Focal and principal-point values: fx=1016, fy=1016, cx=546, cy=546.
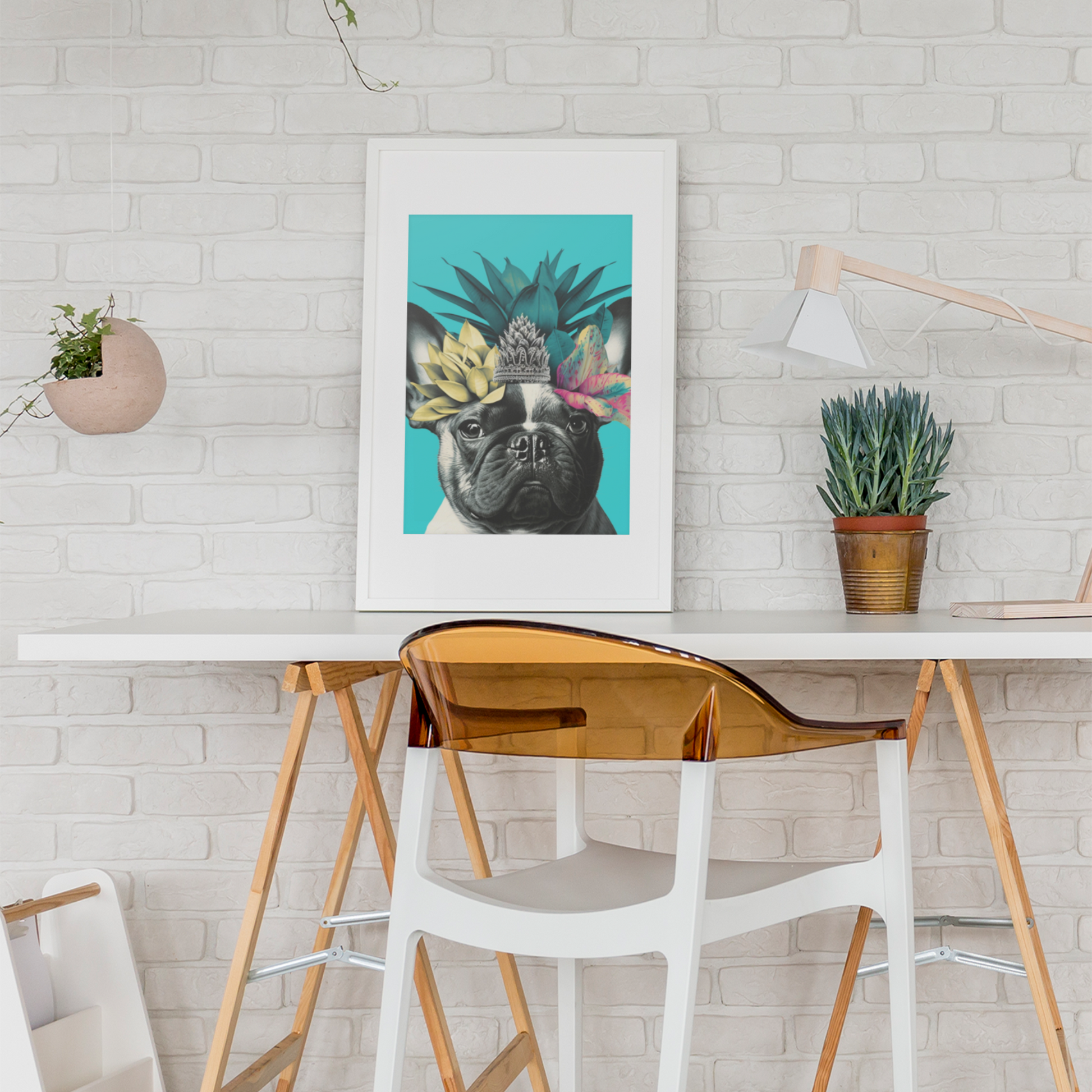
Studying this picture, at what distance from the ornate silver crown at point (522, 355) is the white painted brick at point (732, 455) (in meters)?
0.28

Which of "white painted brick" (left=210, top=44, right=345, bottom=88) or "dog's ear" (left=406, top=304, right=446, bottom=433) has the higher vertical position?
"white painted brick" (left=210, top=44, right=345, bottom=88)

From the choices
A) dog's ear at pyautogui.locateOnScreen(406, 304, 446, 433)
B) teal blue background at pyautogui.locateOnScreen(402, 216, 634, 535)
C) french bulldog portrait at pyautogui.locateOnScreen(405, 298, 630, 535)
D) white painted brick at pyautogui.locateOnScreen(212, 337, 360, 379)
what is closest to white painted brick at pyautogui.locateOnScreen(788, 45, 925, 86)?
teal blue background at pyautogui.locateOnScreen(402, 216, 634, 535)

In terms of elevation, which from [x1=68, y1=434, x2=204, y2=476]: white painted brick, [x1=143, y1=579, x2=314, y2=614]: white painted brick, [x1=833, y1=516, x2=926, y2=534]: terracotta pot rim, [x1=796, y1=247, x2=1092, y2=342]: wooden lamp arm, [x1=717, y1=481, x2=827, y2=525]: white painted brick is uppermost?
[x1=796, y1=247, x2=1092, y2=342]: wooden lamp arm

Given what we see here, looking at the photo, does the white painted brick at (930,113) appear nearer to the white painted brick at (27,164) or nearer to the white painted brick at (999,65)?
the white painted brick at (999,65)

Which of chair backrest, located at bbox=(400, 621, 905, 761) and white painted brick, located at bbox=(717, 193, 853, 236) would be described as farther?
white painted brick, located at bbox=(717, 193, 853, 236)

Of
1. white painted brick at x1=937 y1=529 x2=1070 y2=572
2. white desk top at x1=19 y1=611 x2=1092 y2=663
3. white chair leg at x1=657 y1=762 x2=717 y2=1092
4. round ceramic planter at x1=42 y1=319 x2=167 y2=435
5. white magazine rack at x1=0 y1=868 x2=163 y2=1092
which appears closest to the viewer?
white chair leg at x1=657 y1=762 x2=717 y2=1092

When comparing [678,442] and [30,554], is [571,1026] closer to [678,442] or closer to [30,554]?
[678,442]

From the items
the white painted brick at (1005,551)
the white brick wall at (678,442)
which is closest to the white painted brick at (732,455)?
the white brick wall at (678,442)

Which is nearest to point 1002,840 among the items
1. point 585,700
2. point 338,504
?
point 585,700

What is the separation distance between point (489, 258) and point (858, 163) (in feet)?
2.13

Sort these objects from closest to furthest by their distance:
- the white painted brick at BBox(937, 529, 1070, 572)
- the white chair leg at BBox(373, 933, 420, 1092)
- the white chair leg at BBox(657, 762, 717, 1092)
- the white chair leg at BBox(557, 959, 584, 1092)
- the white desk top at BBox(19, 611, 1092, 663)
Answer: the white chair leg at BBox(657, 762, 717, 1092), the white chair leg at BBox(373, 933, 420, 1092), the white desk top at BBox(19, 611, 1092, 663), the white chair leg at BBox(557, 959, 584, 1092), the white painted brick at BBox(937, 529, 1070, 572)

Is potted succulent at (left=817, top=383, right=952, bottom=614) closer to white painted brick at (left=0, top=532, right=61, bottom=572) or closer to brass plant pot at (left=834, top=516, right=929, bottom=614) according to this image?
brass plant pot at (left=834, top=516, right=929, bottom=614)

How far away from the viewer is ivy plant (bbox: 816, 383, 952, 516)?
1.56 m

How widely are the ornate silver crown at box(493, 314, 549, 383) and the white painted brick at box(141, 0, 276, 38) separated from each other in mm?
675
